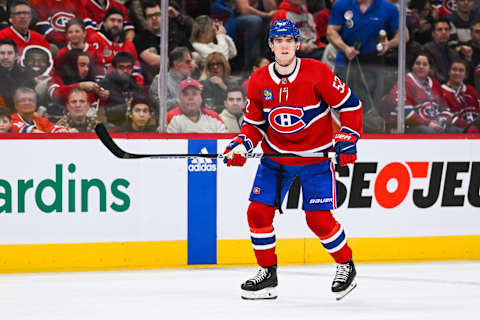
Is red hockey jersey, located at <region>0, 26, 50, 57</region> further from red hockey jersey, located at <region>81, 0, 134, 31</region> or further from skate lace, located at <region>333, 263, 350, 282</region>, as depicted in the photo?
skate lace, located at <region>333, 263, 350, 282</region>

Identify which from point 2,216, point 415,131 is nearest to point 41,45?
point 2,216

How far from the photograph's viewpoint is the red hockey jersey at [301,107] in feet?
11.9

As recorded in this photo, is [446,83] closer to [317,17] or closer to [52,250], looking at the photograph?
[317,17]

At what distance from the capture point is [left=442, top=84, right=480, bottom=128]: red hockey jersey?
5.12 meters

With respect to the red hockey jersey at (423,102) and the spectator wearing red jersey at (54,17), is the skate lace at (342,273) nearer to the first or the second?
the red hockey jersey at (423,102)

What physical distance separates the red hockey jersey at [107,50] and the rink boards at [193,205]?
0.40 metres

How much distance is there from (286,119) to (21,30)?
174 centimetres

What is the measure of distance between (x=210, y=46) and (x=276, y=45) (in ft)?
4.06

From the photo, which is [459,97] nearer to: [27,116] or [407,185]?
[407,185]

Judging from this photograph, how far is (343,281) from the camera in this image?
3684mm

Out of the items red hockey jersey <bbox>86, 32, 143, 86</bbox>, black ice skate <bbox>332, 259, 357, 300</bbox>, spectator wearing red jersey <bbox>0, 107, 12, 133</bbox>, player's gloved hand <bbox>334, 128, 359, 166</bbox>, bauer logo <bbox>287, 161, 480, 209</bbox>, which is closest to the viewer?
player's gloved hand <bbox>334, 128, 359, 166</bbox>

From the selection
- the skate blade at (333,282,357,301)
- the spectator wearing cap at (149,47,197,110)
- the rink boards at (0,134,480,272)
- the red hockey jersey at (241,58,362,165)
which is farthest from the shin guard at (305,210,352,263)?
the spectator wearing cap at (149,47,197,110)

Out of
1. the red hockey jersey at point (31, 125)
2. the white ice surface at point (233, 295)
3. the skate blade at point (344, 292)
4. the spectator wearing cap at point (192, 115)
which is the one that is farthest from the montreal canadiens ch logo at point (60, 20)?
the skate blade at point (344, 292)

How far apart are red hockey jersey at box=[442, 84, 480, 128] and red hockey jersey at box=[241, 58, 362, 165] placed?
1.65m
